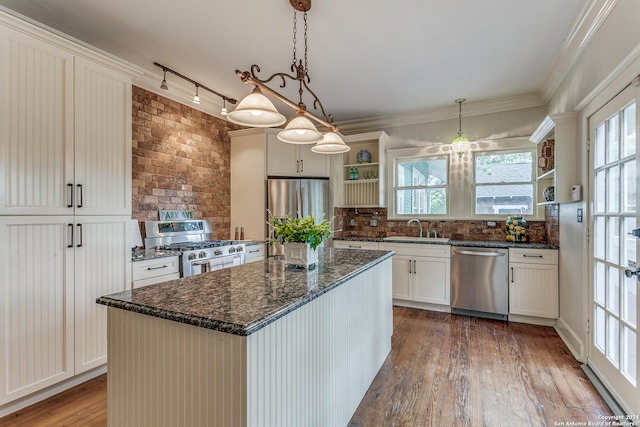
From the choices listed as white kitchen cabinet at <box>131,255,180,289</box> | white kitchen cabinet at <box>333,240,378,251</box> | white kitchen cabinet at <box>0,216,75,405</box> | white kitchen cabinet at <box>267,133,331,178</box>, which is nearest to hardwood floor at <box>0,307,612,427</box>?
white kitchen cabinet at <box>0,216,75,405</box>

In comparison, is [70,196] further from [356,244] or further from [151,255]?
[356,244]

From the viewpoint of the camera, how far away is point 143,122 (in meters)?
3.24

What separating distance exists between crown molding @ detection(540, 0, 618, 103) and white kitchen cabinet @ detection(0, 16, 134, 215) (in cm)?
345

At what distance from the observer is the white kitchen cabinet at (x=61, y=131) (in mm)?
1869

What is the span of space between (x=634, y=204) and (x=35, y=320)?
377 cm

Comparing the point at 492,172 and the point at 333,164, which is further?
the point at 333,164

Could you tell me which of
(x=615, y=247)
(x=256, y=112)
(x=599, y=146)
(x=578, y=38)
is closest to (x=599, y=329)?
(x=615, y=247)

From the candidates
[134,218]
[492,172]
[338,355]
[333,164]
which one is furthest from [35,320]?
[492,172]

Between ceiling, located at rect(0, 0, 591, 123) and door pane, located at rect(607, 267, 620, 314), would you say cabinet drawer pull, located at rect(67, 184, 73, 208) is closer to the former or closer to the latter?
ceiling, located at rect(0, 0, 591, 123)

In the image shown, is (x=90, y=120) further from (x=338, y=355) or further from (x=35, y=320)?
(x=338, y=355)

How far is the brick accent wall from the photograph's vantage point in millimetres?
3234

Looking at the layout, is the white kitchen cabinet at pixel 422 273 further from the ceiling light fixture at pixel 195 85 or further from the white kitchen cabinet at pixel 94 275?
the white kitchen cabinet at pixel 94 275

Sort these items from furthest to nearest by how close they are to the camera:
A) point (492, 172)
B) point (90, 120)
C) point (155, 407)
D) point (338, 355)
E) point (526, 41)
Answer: point (492, 172) → point (526, 41) → point (90, 120) → point (338, 355) → point (155, 407)

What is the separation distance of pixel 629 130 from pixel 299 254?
2.15 m
